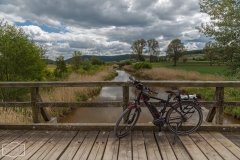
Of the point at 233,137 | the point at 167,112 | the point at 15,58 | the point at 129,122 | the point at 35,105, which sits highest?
the point at 15,58

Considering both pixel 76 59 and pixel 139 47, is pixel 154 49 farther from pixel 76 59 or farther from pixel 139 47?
pixel 76 59

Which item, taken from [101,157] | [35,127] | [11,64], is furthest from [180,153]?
[11,64]

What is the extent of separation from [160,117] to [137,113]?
46 centimetres

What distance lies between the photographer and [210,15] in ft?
41.4

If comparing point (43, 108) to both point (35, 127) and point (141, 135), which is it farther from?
point (141, 135)

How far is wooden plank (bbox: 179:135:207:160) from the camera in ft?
9.05

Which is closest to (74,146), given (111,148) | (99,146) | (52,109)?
(99,146)

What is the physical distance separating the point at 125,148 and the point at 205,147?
4.60 feet

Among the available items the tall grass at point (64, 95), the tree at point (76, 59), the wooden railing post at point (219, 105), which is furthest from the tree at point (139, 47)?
the wooden railing post at point (219, 105)

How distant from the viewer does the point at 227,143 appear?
320 centimetres

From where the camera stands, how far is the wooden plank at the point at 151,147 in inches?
109

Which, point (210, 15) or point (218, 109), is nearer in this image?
point (218, 109)

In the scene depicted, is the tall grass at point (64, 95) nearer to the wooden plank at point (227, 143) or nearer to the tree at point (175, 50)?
the wooden plank at point (227, 143)

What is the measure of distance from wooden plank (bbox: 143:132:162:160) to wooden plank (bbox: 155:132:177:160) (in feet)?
0.24
